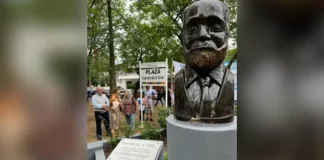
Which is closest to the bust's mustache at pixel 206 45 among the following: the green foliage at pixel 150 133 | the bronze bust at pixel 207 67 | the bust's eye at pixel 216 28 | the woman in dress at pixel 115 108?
the bronze bust at pixel 207 67

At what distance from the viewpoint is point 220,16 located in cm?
279

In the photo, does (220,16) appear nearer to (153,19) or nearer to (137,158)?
(137,158)

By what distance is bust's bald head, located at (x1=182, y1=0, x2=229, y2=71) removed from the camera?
2766 millimetres

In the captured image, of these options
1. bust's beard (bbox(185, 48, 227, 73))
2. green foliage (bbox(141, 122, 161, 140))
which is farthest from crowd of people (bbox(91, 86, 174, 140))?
bust's beard (bbox(185, 48, 227, 73))

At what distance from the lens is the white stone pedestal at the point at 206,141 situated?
2537 mm

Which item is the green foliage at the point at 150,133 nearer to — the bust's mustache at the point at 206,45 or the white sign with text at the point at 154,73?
the white sign with text at the point at 154,73

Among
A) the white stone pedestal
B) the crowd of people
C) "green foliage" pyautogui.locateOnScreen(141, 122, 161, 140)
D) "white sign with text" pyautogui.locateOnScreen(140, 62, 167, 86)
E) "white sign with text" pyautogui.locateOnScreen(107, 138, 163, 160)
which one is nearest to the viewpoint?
the white stone pedestal

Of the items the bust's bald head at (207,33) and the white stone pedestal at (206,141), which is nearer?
the white stone pedestal at (206,141)

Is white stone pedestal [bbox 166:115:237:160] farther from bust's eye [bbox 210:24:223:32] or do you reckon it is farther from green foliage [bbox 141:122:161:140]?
green foliage [bbox 141:122:161:140]

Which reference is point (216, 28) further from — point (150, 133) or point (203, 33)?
point (150, 133)

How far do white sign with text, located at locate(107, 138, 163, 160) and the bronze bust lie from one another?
0.71 m

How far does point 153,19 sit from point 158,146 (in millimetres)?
10263

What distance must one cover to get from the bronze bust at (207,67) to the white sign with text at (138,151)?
71 centimetres
